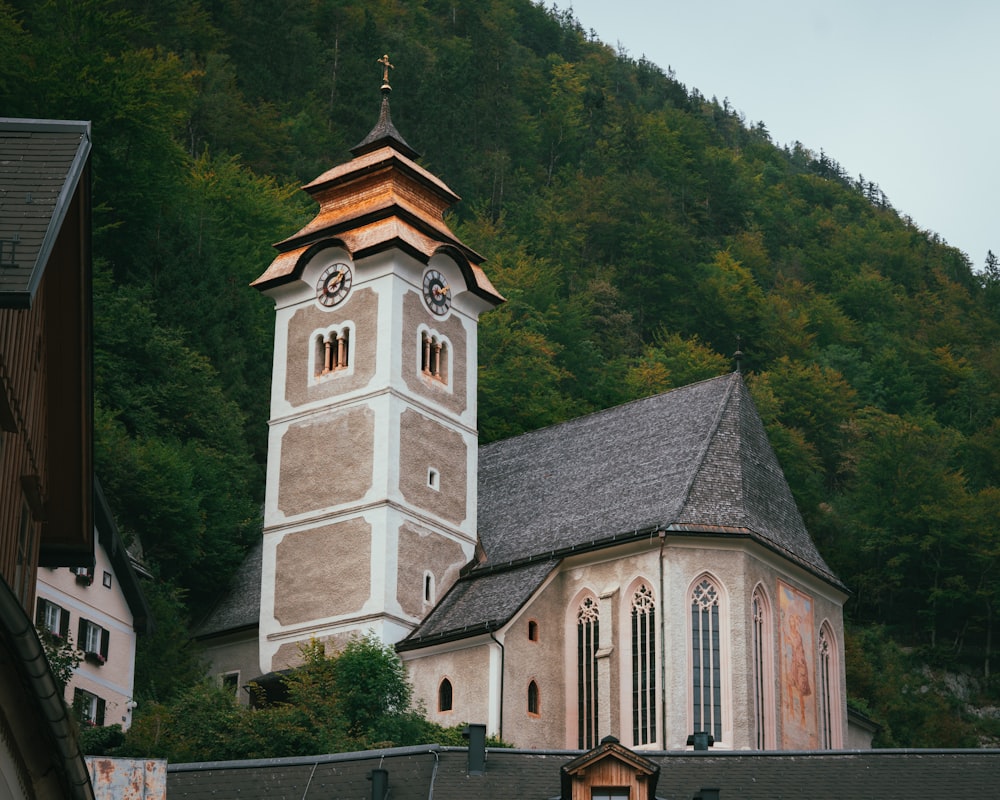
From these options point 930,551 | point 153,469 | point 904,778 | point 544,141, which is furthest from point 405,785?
point 544,141

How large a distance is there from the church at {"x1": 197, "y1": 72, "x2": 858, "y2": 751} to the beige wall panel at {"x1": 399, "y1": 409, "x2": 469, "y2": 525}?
0.19 feet

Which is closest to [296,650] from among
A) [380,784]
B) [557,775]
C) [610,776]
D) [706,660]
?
[706,660]

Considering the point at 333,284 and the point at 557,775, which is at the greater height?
the point at 333,284

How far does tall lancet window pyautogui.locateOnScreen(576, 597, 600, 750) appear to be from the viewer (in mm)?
38781

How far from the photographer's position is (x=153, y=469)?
45188 mm

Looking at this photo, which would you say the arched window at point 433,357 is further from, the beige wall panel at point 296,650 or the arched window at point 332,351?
the beige wall panel at point 296,650

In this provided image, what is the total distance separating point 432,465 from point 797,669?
924cm

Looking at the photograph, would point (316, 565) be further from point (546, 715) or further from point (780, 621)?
point (780, 621)

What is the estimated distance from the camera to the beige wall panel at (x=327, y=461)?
41656mm

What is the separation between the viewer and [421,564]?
41406mm

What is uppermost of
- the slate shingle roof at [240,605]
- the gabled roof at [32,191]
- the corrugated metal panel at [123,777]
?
the slate shingle roof at [240,605]

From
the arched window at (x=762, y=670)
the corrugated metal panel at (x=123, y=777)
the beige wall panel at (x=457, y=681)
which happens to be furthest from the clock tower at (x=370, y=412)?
the corrugated metal panel at (x=123, y=777)

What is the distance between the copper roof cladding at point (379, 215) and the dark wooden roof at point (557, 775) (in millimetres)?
17907

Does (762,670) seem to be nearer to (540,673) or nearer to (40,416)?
(540,673)
